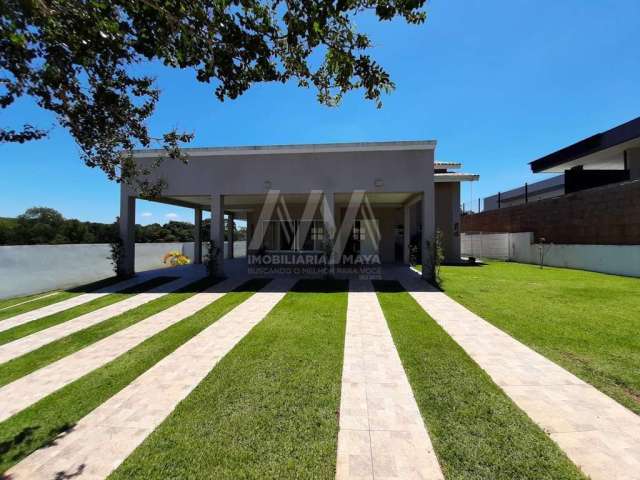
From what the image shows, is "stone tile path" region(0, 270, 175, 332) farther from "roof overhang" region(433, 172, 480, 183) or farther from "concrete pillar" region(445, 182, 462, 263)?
"concrete pillar" region(445, 182, 462, 263)

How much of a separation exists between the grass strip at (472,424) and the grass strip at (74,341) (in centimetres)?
564

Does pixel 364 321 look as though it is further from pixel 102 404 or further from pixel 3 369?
pixel 3 369

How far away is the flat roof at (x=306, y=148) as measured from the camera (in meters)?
10.5

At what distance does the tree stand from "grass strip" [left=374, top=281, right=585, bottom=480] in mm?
3493

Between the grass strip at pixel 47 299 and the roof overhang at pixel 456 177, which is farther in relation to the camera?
the roof overhang at pixel 456 177

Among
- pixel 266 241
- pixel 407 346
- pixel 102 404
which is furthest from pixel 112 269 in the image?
pixel 407 346

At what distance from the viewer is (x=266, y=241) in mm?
15398

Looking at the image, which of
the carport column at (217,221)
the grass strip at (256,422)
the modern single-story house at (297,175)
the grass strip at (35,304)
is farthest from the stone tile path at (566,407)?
the grass strip at (35,304)

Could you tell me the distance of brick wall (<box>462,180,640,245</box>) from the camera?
11.5m

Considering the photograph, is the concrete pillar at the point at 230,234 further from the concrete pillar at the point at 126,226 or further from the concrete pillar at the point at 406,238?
the concrete pillar at the point at 406,238

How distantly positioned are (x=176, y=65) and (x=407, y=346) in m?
5.25

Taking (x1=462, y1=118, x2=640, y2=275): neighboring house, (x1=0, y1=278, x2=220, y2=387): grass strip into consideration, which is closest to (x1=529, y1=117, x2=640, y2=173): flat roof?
(x1=462, y1=118, x2=640, y2=275): neighboring house

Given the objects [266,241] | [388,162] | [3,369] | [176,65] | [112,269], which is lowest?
[3,369]

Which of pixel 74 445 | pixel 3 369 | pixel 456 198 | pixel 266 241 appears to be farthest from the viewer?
pixel 456 198
